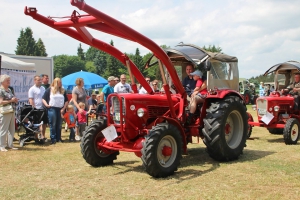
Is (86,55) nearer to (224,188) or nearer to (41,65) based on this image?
(41,65)

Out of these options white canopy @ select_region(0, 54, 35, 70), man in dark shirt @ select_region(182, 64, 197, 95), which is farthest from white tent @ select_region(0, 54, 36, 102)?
man in dark shirt @ select_region(182, 64, 197, 95)

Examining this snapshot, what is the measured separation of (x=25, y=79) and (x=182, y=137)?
905 centimetres

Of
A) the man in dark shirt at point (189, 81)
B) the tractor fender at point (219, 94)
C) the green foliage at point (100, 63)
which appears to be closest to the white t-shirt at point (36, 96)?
the man in dark shirt at point (189, 81)

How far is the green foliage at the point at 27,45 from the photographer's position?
87.8 metres

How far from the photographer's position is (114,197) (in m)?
4.83

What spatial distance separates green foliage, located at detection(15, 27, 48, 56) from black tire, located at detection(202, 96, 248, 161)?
85.5m

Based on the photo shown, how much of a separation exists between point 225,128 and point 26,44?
87.4m

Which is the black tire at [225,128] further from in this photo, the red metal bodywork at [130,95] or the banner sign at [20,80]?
the banner sign at [20,80]

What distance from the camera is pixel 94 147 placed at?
255 inches

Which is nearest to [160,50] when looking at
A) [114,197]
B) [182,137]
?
[182,137]

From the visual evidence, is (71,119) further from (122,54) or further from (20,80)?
(122,54)

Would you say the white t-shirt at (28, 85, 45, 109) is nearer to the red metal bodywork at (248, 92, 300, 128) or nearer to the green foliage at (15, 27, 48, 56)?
the red metal bodywork at (248, 92, 300, 128)

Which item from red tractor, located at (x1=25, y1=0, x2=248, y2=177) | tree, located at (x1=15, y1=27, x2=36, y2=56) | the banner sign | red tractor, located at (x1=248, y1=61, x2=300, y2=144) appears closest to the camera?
red tractor, located at (x1=25, y1=0, x2=248, y2=177)

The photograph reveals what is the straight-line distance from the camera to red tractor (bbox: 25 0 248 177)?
18.0 feet
